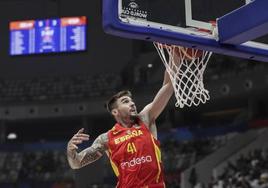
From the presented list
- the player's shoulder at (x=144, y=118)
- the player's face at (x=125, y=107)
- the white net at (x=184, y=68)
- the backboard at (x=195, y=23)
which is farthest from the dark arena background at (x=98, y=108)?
the player's face at (x=125, y=107)

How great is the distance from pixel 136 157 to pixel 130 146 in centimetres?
10

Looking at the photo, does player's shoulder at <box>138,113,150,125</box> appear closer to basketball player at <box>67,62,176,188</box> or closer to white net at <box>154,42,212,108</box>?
basketball player at <box>67,62,176,188</box>

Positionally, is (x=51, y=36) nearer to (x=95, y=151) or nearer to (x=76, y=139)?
(x=95, y=151)

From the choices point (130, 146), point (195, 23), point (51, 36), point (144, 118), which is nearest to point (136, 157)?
point (130, 146)

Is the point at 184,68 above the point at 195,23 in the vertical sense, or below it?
below

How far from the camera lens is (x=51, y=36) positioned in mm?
22484

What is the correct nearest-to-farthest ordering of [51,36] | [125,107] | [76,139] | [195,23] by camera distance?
[76,139] → [125,107] → [195,23] → [51,36]

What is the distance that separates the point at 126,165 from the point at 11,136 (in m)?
21.4

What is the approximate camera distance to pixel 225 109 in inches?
914

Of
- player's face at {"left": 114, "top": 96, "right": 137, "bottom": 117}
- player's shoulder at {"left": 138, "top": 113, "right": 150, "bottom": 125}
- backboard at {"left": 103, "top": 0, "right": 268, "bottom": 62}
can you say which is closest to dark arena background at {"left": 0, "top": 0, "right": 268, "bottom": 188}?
backboard at {"left": 103, "top": 0, "right": 268, "bottom": 62}

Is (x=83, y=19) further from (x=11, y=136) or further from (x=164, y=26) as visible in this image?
(x=164, y=26)

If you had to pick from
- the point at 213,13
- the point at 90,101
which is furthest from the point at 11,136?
the point at 213,13

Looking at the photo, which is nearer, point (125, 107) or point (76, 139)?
point (76, 139)

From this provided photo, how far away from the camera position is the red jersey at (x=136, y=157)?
3.79 m
